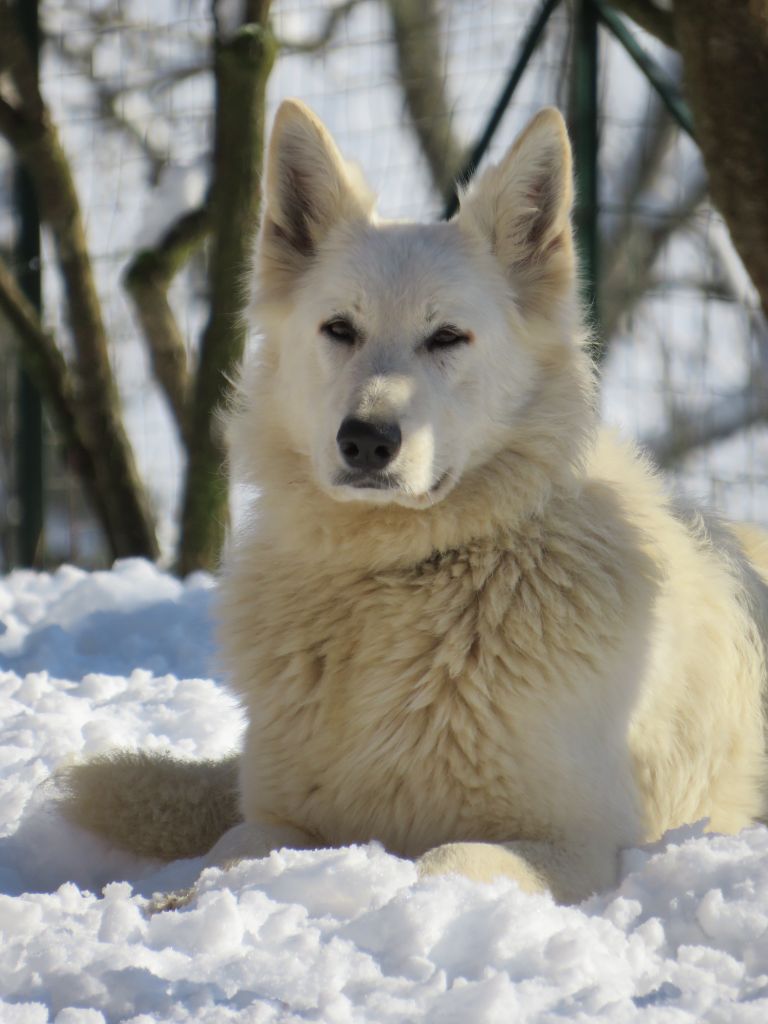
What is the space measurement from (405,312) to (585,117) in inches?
144

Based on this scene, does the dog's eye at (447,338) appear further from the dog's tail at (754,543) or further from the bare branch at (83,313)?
the bare branch at (83,313)

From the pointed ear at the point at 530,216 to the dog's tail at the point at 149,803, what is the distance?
1.59 metres

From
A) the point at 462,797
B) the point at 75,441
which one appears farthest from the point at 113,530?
the point at 462,797

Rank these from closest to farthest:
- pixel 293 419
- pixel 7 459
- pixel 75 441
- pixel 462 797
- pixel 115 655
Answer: pixel 462 797 < pixel 293 419 < pixel 115 655 < pixel 75 441 < pixel 7 459

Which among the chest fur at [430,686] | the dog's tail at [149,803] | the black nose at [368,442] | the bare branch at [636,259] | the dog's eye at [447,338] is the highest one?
the bare branch at [636,259]

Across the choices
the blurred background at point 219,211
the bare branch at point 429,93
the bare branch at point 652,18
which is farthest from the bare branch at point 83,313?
the bare branch at point 652,18

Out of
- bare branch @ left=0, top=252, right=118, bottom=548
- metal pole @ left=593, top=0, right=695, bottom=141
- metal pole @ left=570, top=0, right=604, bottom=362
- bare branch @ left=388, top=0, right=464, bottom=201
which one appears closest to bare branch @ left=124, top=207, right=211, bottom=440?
bare branch @ left=0, top=252, right=118, bottom=548

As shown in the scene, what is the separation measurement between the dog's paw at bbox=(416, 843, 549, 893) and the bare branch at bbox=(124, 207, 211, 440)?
4.95m

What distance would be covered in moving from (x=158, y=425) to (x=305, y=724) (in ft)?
17.9

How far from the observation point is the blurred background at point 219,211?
21.8 ft

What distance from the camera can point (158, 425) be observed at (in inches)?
330

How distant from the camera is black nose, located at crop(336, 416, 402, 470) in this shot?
2998mm

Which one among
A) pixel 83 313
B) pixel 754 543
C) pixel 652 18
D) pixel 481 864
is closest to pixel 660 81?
pixel 652 18

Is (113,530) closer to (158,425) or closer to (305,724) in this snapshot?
(158,425)
